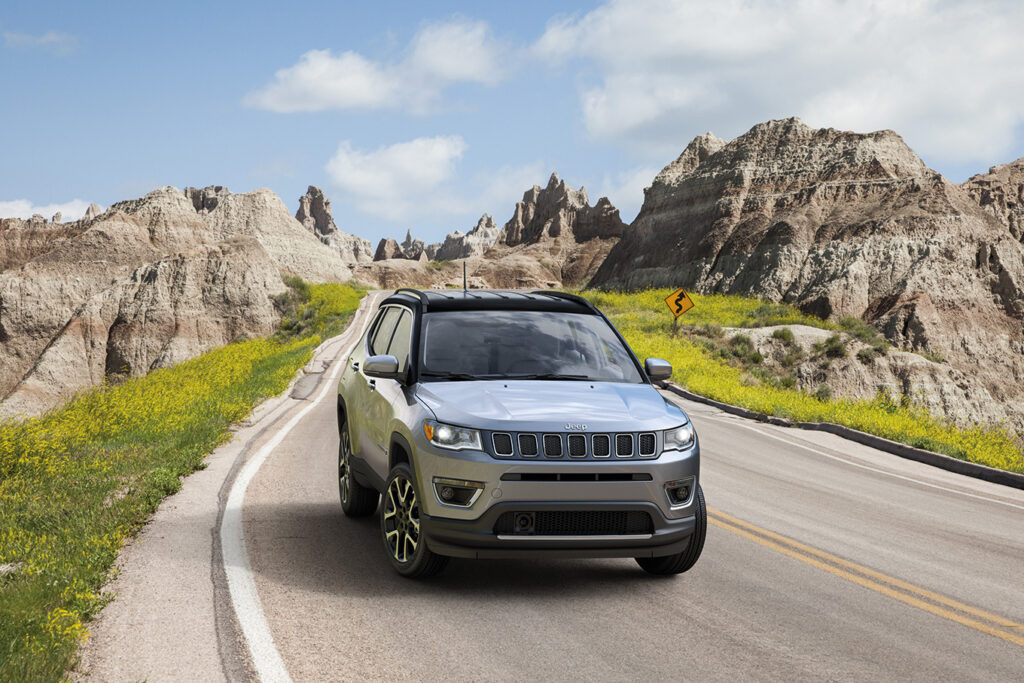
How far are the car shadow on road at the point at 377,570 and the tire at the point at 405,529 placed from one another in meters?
0.12

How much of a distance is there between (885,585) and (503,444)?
307 cm

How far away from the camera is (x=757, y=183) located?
5309cm

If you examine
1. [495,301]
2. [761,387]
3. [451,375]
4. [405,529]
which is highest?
[495,301]

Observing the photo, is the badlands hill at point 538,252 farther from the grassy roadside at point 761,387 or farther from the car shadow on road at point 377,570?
the car shadow on road at point 377,570

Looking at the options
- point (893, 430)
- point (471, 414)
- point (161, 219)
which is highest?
point (161, 219)

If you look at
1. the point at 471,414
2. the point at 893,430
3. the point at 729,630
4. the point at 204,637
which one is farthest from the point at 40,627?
the point at 893,430

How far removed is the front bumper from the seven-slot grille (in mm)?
275

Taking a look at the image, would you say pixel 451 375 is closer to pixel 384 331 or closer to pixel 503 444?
pixel 503 444

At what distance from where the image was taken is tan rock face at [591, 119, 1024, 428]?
3647 centimetres

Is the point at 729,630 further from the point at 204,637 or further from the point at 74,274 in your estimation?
the point at 74,274

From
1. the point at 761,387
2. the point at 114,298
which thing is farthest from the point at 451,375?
the point at 114,298

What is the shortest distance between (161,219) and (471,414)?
60094 millimetres

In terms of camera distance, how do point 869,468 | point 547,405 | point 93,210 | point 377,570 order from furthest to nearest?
1. point 93,210
2. point 869,468
3. point 377,570
4. point 547,405

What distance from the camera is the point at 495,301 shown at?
20.7 feet
